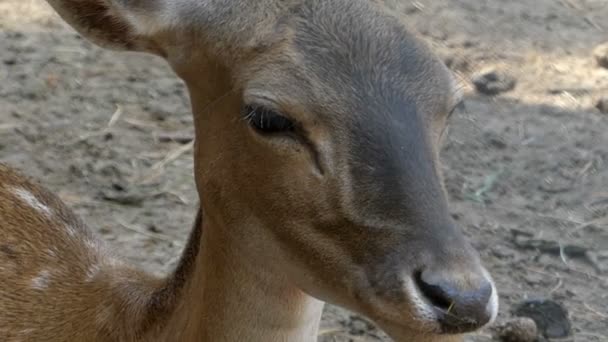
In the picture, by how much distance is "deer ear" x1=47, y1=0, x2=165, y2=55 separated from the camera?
3.48 metres

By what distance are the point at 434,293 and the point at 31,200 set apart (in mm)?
2065

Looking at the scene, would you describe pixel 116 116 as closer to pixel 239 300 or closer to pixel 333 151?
pixel 239 300

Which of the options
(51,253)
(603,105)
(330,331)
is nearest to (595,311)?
(330,331)

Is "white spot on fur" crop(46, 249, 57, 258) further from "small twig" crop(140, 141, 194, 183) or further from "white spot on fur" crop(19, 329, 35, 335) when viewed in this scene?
"small twig" crop(140, 141, 194, 183)

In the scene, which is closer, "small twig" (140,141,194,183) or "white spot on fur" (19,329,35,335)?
"white spot on fur" (19,329,35,335)

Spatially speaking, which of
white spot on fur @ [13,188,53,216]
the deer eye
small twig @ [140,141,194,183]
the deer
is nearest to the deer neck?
the deer

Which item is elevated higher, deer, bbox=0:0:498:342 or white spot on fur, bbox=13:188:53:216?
deer, bbox=0:0:498:342

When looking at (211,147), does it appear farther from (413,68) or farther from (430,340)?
(430,340)

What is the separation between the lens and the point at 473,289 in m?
2.82

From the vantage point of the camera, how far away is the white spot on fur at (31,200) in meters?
4.36

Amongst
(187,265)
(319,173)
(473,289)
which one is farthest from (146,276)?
(473,289)

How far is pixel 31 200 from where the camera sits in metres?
4.38

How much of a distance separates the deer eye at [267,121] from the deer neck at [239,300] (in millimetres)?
383

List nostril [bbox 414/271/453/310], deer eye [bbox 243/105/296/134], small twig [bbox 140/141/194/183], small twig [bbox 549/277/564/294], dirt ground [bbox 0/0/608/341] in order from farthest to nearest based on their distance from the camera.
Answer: small twig [bbox 140/141/194/183]
dirt ground [bbox 0/0/608/341]
small twig [bbox 549/277/564/294]
deer eye [bbox 243/105/296/134]
nostril [bbox 414/271/453/310]
